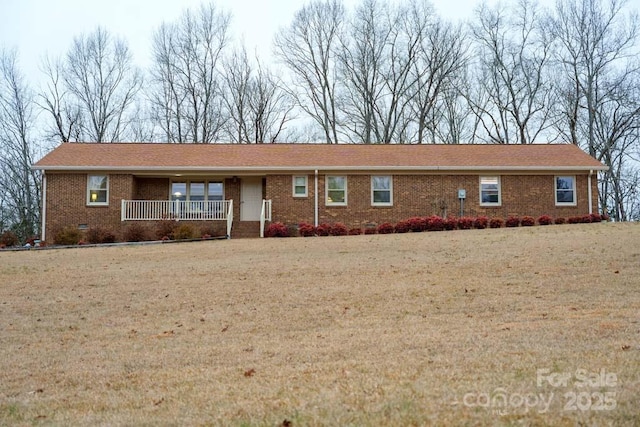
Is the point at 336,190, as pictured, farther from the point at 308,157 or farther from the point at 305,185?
the point at 308,157

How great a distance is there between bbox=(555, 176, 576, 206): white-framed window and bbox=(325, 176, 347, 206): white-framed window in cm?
878

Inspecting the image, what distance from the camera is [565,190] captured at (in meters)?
23.7

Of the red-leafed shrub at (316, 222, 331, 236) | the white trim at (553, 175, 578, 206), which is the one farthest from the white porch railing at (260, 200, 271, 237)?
the white trim at (553, 175, 578, 206)

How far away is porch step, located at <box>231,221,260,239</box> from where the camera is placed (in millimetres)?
22969

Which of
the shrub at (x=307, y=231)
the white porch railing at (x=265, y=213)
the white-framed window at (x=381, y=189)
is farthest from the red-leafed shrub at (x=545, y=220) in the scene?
the white porch railing at (x=265, y=213)

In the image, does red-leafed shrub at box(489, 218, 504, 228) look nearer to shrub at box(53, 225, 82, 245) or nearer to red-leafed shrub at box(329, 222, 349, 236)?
red-leafed shrub at box(329, 222, 349, 236)

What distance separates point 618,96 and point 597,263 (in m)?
27.6

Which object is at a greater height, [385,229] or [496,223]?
[496,223]

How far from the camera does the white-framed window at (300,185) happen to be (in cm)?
2333

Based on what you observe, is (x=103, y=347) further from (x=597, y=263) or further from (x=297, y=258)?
(x=597, y=263)

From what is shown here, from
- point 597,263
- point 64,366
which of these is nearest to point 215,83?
point 597,263

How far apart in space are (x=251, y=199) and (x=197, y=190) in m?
2.37

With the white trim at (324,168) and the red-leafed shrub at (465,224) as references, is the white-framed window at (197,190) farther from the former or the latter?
the red-leafed shrub at (465,224)

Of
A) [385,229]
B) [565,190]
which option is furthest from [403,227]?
[565,190]
